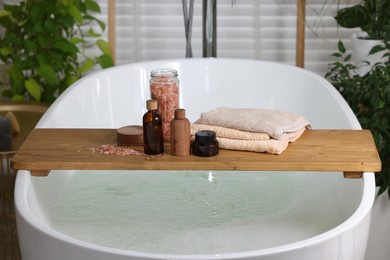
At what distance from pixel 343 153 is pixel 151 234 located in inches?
23.8

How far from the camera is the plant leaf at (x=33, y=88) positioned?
13.0 ft

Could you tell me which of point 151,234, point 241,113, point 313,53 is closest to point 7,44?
point 313,53

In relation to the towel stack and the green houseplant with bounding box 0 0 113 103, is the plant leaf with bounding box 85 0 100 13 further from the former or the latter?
the towel stack

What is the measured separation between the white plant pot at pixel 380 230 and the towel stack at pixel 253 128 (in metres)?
0.70

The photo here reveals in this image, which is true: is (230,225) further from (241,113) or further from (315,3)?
(315,3)

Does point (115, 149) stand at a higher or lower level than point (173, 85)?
lower

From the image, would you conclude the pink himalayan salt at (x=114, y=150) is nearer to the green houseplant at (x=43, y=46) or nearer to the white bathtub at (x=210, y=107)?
the white bathtub at (x=210, y=107)

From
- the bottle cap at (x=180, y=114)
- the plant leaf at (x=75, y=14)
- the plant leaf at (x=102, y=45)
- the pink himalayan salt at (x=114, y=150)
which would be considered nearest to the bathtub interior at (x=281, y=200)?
the pink himalayan salt at (x=114, y=150)

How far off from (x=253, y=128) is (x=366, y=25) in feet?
5.79

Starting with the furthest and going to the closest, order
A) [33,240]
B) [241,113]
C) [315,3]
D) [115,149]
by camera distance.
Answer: [315,3], [241,113], [115,149], [33,240]

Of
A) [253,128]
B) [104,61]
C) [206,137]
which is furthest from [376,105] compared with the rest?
[104,61]

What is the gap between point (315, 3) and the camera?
4.27 metres

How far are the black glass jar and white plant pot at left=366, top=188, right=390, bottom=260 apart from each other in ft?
3.60

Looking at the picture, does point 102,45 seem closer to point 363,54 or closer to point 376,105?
point 363,54
